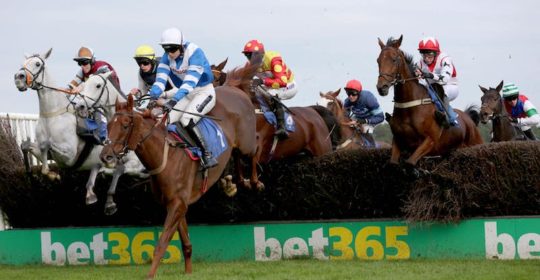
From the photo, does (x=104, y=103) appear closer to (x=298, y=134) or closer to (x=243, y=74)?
(x=243, y=74)

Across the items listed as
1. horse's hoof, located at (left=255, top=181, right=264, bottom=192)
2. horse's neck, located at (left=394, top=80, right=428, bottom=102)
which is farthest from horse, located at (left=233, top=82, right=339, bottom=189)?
horse's neck, located at (left=394, top=80, right=428, bottom=102)

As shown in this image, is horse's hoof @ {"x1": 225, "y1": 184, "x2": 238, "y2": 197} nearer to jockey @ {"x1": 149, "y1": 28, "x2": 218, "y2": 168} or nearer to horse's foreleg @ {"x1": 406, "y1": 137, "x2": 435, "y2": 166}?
jockey @ {"x1": 149, "y1": 28, "x2": 218, "y2": 168}

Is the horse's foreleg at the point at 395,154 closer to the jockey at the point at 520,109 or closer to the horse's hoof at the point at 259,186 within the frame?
the horse's hoof at the point at 259,186

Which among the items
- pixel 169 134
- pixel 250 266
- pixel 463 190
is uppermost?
pixel 169 134

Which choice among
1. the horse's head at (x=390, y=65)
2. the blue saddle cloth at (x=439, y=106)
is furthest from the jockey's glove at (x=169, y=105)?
the blue saddle cloth at (x=439, y=106)

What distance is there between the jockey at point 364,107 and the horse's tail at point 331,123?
1.40m

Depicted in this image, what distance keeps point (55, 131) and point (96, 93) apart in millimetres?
724

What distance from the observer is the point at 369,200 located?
12.1m

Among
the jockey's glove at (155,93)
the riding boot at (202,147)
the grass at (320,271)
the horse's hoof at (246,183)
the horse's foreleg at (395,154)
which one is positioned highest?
the jockey's glove at (155,93)

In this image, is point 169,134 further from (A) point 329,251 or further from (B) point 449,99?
(B) point 449,99

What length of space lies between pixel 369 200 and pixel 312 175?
77 centimetres

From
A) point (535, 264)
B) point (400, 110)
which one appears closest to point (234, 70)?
point (400, 110)

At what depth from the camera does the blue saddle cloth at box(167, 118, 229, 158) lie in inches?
439

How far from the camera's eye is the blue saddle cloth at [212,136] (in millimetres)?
11138
